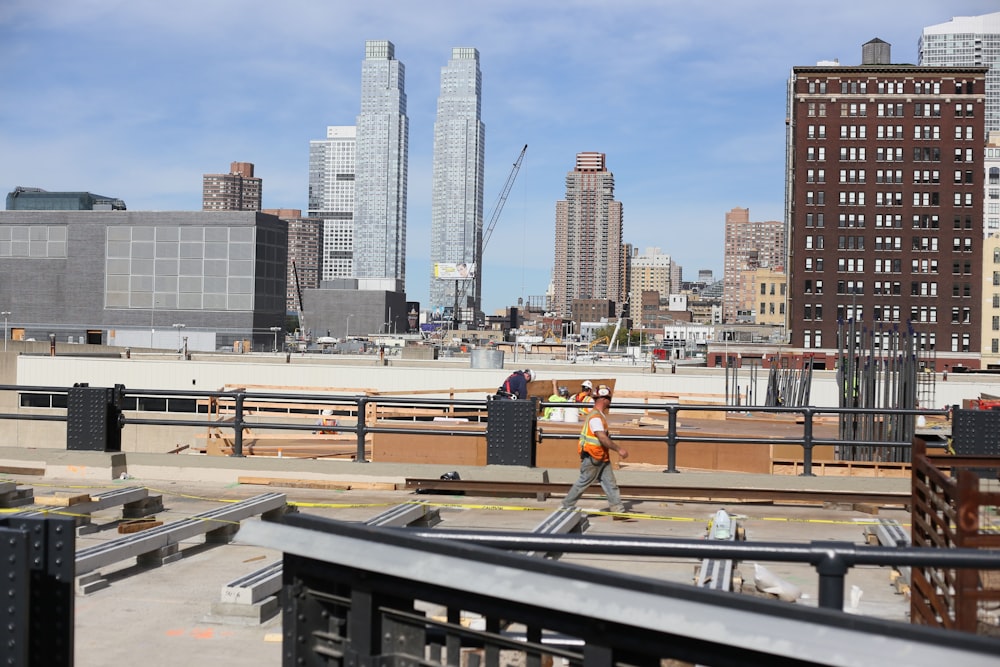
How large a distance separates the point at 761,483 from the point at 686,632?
43.2 feet

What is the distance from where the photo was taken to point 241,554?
1123 centimetres

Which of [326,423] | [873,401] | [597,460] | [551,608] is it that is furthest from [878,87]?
[551,608]

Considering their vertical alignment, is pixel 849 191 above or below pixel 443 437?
above

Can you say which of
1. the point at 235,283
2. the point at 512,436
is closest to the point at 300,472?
the point at 512,436

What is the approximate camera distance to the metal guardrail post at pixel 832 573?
4.47 metres

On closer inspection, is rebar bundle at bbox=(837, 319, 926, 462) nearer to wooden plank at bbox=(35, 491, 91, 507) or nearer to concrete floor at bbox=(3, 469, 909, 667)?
concrete floor at bbox=(3, 469, 909, 667)

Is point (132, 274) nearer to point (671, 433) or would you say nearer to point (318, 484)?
point (318, 484)

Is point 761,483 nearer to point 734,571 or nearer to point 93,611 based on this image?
point 734,571

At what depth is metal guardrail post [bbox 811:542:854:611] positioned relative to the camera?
4.47m

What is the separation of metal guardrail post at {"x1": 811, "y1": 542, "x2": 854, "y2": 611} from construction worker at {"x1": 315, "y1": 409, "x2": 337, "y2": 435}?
11.8 meters

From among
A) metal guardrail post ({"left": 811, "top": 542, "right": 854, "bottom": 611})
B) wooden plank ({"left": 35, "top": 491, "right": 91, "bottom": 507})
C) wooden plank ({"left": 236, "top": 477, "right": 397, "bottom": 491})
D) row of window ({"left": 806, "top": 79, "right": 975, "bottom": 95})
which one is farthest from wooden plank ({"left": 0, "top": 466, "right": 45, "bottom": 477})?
row of window ({"left": 806, "top": 79, "right": 975, "bottom": 95})

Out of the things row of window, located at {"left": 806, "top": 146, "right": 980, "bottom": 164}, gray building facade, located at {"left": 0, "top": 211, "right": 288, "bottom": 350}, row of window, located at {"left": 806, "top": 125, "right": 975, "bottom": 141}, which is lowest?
gray building facade, located at {"left": 0, "top": 211, "right": 288, "bottom": 350}

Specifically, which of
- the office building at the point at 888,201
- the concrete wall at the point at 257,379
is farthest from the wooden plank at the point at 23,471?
the office building at the point at 888,201

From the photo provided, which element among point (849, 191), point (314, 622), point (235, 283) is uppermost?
point (849, 191)
